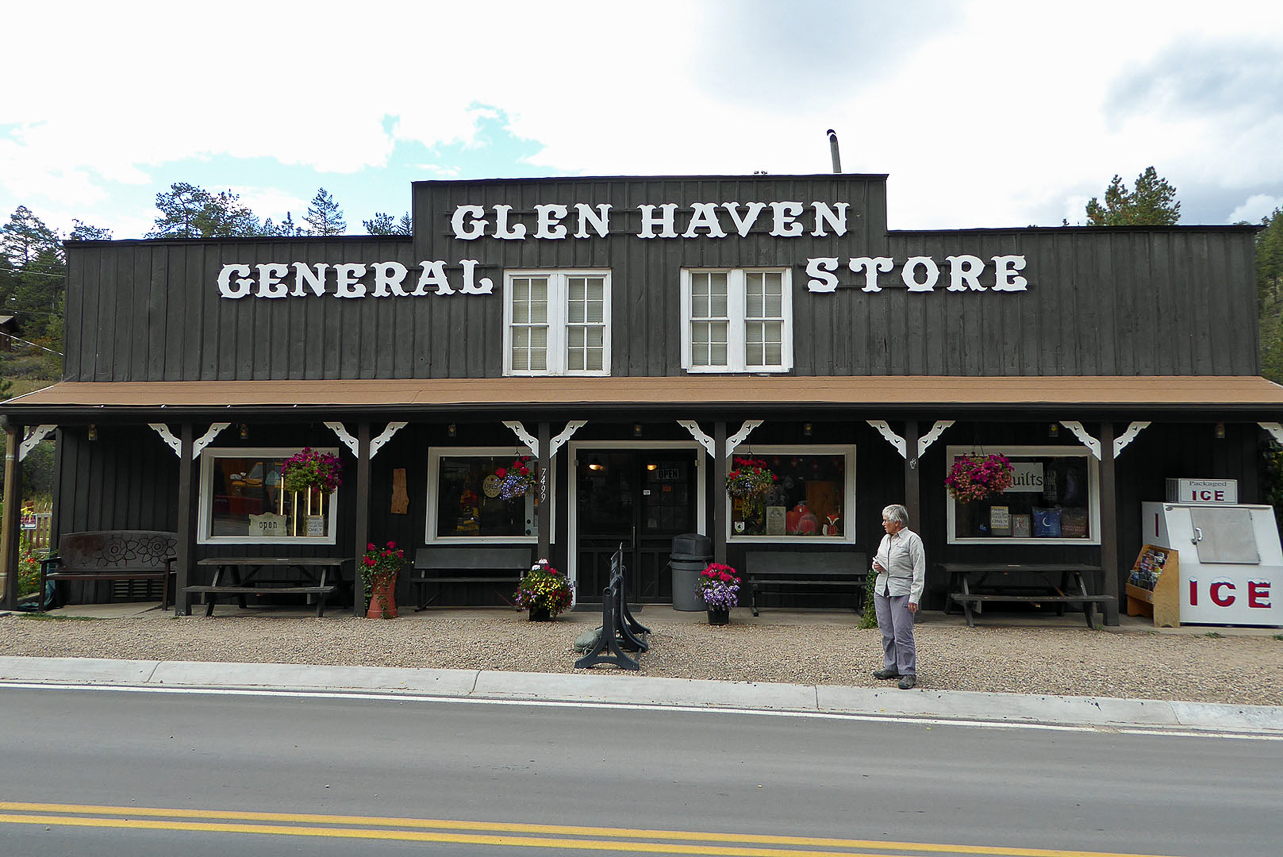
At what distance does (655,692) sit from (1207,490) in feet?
30.2

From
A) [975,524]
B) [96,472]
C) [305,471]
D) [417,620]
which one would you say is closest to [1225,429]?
[975,524]

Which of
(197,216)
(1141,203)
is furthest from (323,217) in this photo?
(1141,203)

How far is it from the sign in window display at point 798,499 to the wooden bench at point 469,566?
11.2 feet

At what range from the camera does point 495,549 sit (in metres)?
13.7

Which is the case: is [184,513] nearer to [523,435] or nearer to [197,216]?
[523,435]

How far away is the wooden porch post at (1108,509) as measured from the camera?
461 inches

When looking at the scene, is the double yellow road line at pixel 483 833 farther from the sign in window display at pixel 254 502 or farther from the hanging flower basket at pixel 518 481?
the sign in window display at pixel 254 502

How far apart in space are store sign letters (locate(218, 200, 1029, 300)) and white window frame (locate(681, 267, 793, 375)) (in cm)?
45

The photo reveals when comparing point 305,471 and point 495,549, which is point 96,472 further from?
point 495,549

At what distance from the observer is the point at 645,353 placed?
551 inches

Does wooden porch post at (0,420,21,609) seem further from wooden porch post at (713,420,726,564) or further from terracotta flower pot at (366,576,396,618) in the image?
wooden porch post at (713,420,726,564)

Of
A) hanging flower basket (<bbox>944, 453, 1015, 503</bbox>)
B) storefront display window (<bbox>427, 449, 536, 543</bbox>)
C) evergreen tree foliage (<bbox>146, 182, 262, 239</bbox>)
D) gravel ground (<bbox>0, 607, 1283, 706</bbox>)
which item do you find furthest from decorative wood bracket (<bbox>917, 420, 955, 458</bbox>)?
evergreen tree foliage (<bbox>146, 182, 262, 239</bbox>)

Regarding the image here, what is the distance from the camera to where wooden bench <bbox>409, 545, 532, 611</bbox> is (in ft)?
43.5

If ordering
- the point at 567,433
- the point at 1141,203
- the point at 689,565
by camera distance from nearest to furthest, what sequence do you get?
1. the point at 567,433
2. the point at 689,565
3. the point at 1141,203
